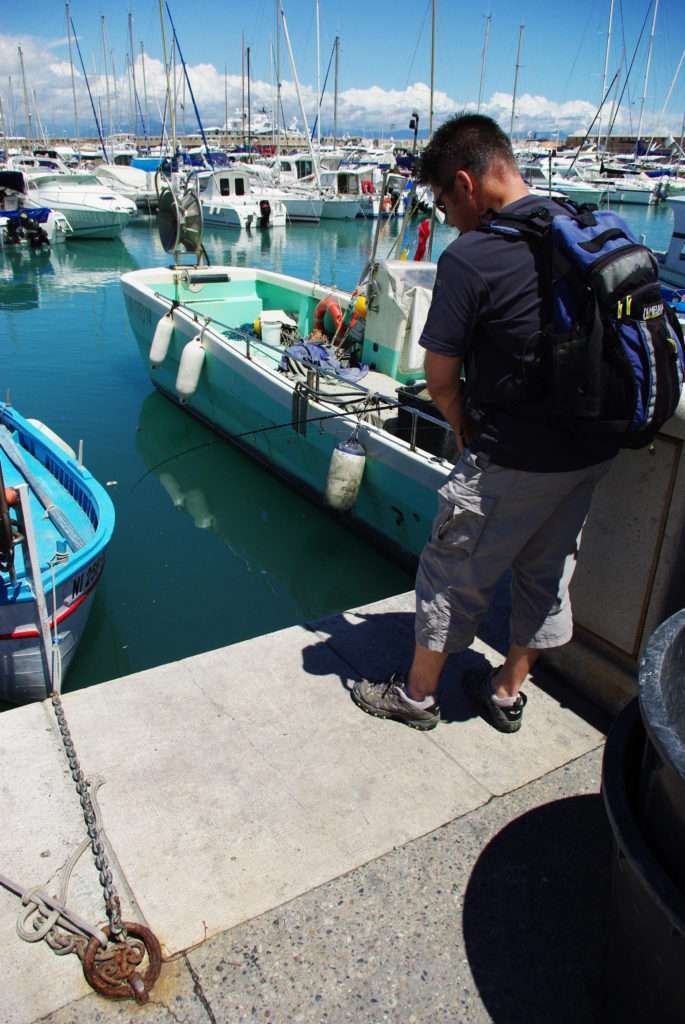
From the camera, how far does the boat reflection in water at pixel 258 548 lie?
6.50 m

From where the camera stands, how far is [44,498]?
5.25 metres

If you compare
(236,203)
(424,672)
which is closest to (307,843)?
(424,672)

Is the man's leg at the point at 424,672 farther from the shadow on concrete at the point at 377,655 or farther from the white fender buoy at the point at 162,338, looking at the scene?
the white fender buoy at the point at 162,338

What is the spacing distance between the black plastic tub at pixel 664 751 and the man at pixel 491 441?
2.21ft

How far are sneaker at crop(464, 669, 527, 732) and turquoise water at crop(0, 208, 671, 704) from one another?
11.5 ft

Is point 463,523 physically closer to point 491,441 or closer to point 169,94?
point 491,441

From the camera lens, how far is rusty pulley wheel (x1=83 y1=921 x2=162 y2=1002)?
65.1 inches

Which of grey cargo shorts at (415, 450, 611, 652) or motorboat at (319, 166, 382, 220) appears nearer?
grey cargo shorts at (415, 450, 611, 652)

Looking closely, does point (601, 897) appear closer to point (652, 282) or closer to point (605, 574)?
point (605, 574)

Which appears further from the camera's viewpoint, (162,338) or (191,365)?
→ (162,338)

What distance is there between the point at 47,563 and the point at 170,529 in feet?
10.6

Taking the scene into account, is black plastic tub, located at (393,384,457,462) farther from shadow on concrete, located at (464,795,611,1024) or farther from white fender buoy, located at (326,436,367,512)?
shadow on concrete, located at (464,795,611,1024)

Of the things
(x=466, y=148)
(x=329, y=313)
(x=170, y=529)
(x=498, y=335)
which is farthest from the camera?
(x=329, y=313)

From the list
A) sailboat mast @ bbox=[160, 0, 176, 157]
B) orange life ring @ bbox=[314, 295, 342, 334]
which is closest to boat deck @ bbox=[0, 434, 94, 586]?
orange life ring @ bbox=[314, 295, 342, 334]
